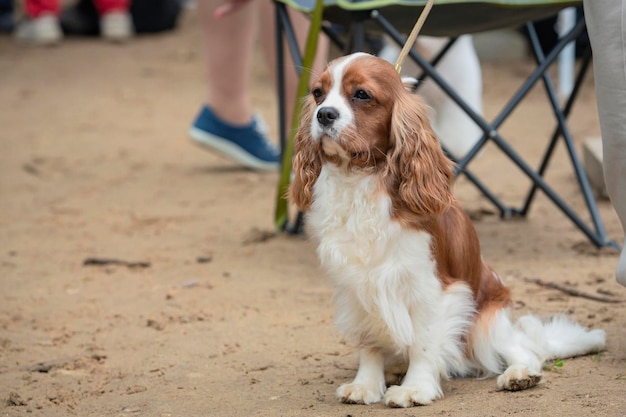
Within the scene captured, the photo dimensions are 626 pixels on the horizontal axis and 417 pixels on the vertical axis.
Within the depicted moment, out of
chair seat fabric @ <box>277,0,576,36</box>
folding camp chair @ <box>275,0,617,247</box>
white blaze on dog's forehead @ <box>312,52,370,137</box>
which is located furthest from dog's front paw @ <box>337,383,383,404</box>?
chair seat fabric @ <box>277,0,576,36</box>

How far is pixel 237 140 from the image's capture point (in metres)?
6.04

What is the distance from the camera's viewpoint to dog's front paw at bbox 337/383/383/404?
2.89 m

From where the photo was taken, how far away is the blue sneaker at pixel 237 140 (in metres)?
5.95

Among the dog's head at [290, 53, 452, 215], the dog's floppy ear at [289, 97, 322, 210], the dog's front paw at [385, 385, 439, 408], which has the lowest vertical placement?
the dog's front paw at [385, 385, 439, 408]

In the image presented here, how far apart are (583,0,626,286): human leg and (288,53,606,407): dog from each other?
444 mm

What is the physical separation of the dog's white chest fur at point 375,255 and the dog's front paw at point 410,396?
0.13m

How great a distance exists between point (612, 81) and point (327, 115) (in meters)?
0.84

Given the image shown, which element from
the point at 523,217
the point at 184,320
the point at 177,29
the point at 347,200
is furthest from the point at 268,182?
the point at 177,29

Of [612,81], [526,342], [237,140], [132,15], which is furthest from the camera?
[132,15]

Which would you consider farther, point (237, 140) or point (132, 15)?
point (132, 15)

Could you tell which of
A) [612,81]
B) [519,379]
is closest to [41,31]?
[612,81]

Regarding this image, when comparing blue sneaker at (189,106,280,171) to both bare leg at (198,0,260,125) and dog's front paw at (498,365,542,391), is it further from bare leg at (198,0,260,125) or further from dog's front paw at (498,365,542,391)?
dog's front paw at (498,365,542,391)

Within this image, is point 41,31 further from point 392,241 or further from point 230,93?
point 392,241

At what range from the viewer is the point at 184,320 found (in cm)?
382
